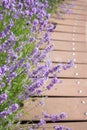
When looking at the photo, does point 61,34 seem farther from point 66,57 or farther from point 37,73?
point 37,73

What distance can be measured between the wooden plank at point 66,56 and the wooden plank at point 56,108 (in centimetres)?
86

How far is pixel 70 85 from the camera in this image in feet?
10.3

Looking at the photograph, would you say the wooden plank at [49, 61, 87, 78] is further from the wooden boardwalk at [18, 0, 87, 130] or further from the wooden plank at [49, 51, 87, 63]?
the wooden plank at [49, 51, 87, 63]

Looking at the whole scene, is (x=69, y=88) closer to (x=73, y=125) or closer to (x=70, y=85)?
(x=70, y=85)

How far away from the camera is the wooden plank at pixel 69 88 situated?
2965 millimetres

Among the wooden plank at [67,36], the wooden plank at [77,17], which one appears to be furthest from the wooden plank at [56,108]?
the wooden plank at [77,17]

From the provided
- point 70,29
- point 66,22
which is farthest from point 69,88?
point 66,22

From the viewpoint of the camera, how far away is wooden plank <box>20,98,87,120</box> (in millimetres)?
2600

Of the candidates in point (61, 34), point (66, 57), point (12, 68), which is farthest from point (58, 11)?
point (12, 68)

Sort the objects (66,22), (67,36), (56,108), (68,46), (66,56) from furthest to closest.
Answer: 1. (66,22)
2. (67,36)
3. (68,46)
4. (66,56)
5. (56,108)

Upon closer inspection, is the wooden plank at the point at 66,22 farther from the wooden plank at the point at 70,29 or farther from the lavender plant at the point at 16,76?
the lavender plant at the point at 16,76

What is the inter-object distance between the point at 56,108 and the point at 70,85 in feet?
1.56

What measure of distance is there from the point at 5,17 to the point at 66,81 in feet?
2.79

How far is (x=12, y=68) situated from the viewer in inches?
90.7
